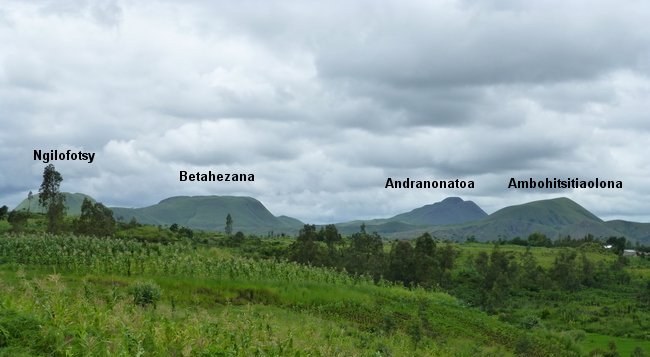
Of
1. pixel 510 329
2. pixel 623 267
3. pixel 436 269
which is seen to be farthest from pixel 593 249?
pixel 510 329

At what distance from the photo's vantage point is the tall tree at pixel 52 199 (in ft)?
261

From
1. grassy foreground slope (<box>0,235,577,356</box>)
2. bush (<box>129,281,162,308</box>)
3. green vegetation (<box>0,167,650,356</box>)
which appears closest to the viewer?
grassy foreground slope (<box>0,235,577,356</box>)

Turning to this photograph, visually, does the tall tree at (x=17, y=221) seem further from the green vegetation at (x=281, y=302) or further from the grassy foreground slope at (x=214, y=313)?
the grassy foreground slope at (x=214, y=313)

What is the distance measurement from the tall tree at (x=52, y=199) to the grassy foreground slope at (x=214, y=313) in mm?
40578

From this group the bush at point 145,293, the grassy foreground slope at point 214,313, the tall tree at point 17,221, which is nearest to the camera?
the grassy foreground slope at point 214,313

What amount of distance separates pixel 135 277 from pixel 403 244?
2014 inches

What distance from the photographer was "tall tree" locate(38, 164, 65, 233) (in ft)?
261

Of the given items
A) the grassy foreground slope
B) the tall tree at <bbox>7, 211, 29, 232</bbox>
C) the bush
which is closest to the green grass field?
the grassy foreground slope

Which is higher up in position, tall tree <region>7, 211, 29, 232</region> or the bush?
tall tree <region>7, 211, 29, 232</region>

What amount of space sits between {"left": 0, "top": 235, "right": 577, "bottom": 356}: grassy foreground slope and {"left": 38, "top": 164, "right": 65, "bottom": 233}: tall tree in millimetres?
40578

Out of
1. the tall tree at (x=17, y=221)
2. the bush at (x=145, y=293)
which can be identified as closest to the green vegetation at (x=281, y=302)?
the bush at (x=145, y=293)

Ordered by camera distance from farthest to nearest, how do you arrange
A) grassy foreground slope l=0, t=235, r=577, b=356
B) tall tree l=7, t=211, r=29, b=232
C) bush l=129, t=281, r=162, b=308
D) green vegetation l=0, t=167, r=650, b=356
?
1. tall tree l=7, t=211, r=29, b=232
2. bush l=129, t=281, r=162, b=308
3. green vegetation l=0, t=167, r=650, b=356
4. grassy foreground slope l=0, t=235, r=577, b=356

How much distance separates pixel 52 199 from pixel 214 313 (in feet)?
231

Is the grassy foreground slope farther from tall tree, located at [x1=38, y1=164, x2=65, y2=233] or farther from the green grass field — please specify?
tall tree, located at [x1=38, y1=164, x2=65, y2=233]
